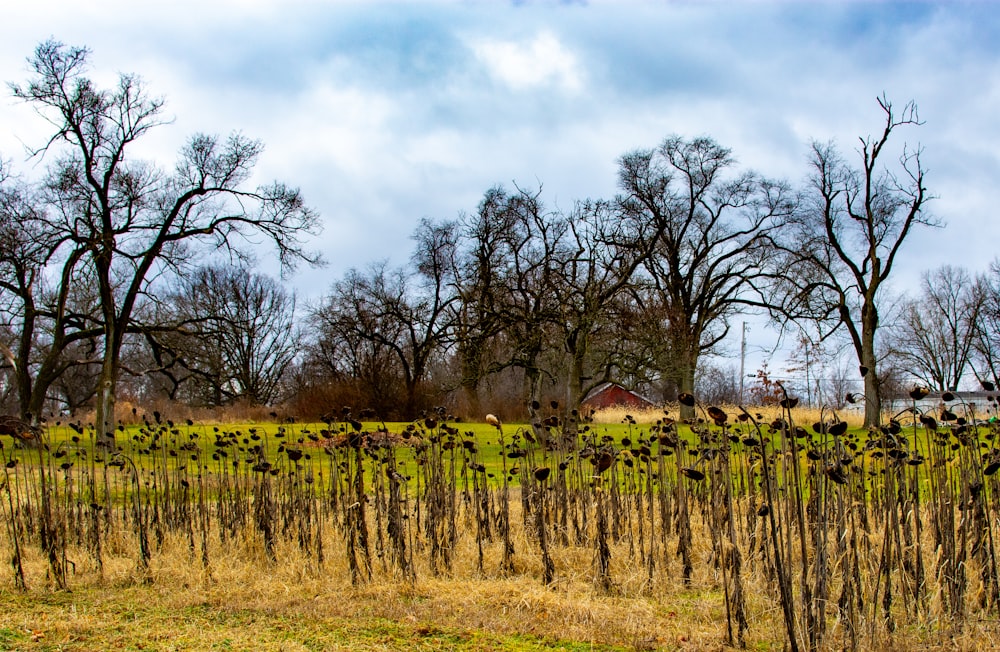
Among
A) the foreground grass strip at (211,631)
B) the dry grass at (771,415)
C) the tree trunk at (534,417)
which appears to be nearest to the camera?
the foreground grass strip at (211,631)

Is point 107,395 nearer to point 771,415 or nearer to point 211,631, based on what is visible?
point 211,631

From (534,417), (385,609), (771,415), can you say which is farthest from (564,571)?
(771,415)

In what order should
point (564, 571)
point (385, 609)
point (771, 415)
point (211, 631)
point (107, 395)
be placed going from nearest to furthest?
1. point (211, 631)
2. point (385, 609)
3. point (564, 571)
4. point (107, 395)
5. point (771, 415)

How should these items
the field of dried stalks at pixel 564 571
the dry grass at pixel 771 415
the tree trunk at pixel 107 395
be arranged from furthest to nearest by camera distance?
the dry grass at pixel 771 415 < the tree trunk at pixel 107 395 < the field of dried stalks at pixel 564 571

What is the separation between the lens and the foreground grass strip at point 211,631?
3795mm

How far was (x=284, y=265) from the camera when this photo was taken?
1973cm

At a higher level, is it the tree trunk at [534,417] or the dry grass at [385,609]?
the tree trunk at [534,417]

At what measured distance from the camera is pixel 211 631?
4086 mm

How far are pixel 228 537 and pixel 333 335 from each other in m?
28.8

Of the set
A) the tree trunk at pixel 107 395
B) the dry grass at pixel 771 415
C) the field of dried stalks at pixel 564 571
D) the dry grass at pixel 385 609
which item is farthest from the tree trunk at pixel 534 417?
the tree trunk at pixel 107 395

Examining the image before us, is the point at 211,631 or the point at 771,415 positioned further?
the point at 771,415

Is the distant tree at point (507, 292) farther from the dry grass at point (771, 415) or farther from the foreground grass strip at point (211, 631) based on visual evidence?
the foreground grass strip at point (211, 631)

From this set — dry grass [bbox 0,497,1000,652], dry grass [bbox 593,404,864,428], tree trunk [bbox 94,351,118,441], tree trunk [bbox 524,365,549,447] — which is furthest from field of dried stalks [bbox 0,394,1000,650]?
tree trunk [bbox 94,351,118,441]

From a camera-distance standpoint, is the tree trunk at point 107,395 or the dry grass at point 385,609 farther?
the tree trunk at point 107,395
